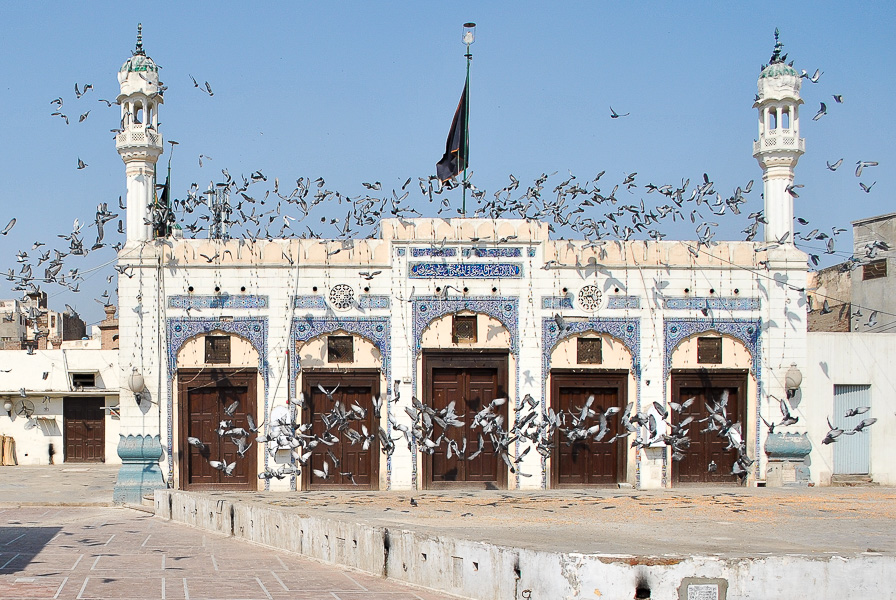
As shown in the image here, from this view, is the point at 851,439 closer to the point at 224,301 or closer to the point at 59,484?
the point at 224,301

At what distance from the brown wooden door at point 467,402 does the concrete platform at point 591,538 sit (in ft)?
5.55

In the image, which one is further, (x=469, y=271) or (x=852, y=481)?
(x=852, y=481)

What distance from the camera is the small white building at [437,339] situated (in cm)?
2014

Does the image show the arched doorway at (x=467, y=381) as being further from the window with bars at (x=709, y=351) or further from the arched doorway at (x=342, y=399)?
the window with bars at (x=709, y=351)

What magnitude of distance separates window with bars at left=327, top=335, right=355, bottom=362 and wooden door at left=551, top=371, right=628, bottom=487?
12.2ft

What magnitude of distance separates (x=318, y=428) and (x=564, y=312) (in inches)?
196

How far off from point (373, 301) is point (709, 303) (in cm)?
623

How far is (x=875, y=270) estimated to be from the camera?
92.6 ft

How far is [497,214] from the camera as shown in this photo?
20.7 m

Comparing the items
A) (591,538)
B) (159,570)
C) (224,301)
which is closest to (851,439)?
(591,538)

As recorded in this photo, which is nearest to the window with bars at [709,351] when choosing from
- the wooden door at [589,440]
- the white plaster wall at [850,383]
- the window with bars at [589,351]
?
the wooden door at [589,440]

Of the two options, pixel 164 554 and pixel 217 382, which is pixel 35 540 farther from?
pixel 217 382

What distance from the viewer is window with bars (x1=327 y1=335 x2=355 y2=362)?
20344mm

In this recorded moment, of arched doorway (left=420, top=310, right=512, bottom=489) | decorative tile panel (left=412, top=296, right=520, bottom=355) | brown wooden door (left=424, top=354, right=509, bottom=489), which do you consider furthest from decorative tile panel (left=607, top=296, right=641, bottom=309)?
brown wooden door (left=424, top=354, right=509, bottom=489)
